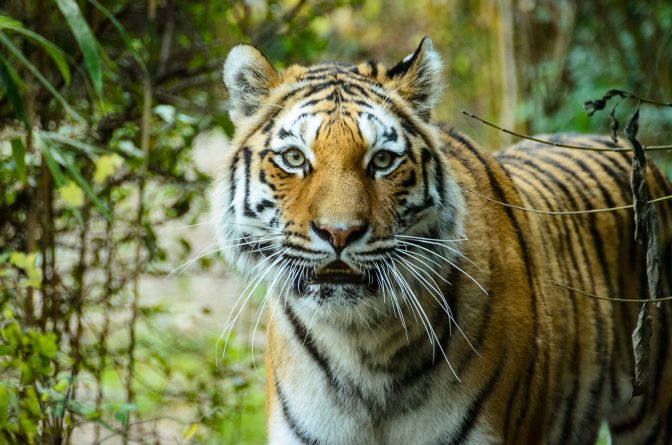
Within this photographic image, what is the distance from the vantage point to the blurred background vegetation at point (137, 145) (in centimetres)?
297

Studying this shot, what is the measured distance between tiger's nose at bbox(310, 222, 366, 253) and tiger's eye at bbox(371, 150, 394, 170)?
26 centimetres

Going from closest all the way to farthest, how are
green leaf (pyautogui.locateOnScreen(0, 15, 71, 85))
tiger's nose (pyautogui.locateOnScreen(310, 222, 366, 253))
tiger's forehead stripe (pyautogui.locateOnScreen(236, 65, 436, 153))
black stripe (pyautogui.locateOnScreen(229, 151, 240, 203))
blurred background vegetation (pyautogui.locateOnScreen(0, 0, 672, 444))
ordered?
1. tiger's nose (pyautogui.locateOnScreen(310, 222, 366, 253))
2. green leaf (pyautogui.locateOnScreen(0, 15, 71, 85))
3. tiger's forehead stripe (pyautogui.locateOnScreen(236, 65, 436, 153))
4. black stripe (pyautogui.locateOnScreen(229, 151, 240, 203))
5. blurred background vegetation (pyautogui.locateOnScreen(0, 0, 672, 444))

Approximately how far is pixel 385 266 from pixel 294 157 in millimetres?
417

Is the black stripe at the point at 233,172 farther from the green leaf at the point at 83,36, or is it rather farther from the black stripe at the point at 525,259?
the black stripe at the point at 525,259

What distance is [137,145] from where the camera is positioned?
4.22m

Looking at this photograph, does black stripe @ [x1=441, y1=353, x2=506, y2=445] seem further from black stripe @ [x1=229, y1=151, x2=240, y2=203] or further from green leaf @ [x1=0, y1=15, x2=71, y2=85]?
green leaf @ [x1=0, y1=15, x2=71, y2=85]

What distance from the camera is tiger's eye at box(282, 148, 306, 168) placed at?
2619 millimetres

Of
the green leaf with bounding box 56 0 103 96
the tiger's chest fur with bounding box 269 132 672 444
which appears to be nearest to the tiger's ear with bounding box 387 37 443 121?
the tiger's chest fur with bounding box 269 132 672 444

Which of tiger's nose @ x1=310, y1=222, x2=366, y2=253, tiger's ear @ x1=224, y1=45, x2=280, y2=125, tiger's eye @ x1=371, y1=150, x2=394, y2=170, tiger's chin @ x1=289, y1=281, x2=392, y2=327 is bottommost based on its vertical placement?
tiger's chin @ x1=289, y1=281, x2=392, y2=327

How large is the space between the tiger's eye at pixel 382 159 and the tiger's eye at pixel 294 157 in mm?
202

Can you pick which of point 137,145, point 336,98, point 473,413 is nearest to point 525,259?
point 473,413

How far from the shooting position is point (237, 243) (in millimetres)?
2830

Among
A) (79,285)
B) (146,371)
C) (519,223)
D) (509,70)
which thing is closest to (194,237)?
(146,371)

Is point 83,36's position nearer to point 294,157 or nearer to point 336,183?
point 294,157
